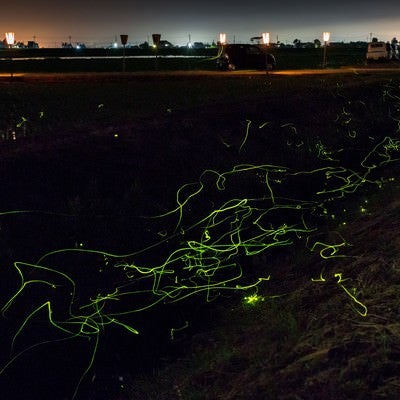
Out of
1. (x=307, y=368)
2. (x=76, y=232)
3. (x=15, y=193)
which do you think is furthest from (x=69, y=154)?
(x=307, y=368)

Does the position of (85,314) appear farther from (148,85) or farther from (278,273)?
(148,85)

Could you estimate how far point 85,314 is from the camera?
7.63 m

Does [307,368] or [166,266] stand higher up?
[307,368]

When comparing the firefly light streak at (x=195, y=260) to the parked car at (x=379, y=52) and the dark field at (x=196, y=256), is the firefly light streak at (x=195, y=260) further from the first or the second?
the parked car at (x=379, y=52)

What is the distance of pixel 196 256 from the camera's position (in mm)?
9102

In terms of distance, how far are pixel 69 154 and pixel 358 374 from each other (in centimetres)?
873

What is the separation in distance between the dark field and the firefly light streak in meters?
0.03

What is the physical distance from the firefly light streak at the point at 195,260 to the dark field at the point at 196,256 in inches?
1.1

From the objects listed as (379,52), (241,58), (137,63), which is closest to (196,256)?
(241,58)

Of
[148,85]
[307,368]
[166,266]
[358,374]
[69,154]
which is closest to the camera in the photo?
[358,374]

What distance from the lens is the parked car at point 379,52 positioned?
176ft

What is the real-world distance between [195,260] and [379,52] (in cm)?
4899

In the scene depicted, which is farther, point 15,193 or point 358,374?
point 15,193

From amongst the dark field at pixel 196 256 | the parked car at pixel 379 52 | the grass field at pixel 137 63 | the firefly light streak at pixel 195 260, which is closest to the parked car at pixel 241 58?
the grass field at pixel 137 63
